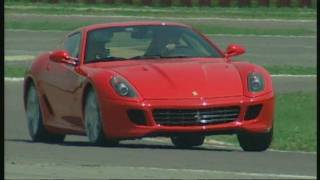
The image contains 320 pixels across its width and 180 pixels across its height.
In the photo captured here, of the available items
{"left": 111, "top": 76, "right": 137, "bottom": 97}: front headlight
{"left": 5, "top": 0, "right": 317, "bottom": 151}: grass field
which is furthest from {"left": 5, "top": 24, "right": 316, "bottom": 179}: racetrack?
{"left": 5, "top": 0, "right": 317, "bottom": 151}: grass field

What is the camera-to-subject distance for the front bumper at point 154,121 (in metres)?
12.6

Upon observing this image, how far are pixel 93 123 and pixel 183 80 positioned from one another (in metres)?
1.06

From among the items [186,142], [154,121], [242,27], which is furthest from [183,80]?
[242,27]

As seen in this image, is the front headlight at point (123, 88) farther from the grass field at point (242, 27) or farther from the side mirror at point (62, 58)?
the grass field at point (242, 27)

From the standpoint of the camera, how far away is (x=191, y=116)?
1260 cm

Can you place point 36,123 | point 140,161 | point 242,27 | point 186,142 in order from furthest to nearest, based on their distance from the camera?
1. point 242,27
2. point 36,123
3. point 186,142
4. point 140,161

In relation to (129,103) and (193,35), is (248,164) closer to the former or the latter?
(129,103)

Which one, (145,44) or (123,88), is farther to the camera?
(145,44)

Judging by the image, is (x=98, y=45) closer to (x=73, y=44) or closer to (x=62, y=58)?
(x=62, y=58)

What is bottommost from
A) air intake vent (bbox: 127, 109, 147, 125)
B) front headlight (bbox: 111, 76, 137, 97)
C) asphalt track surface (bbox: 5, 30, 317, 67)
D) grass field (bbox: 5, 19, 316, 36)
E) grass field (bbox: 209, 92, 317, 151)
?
grass field (bbox: 5, 19, 316, 36)

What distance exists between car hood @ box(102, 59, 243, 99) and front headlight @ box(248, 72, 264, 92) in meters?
0.11

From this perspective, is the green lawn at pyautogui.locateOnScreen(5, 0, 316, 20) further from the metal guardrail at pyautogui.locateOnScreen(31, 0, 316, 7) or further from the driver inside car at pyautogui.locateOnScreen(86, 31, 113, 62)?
the driver inside car at pyautogui.locateOnScreen(86, 31, 113, 62)

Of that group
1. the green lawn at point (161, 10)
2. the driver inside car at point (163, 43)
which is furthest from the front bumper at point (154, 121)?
the green lawn at point (161, 10)

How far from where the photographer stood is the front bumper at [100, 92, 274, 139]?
1258cm
